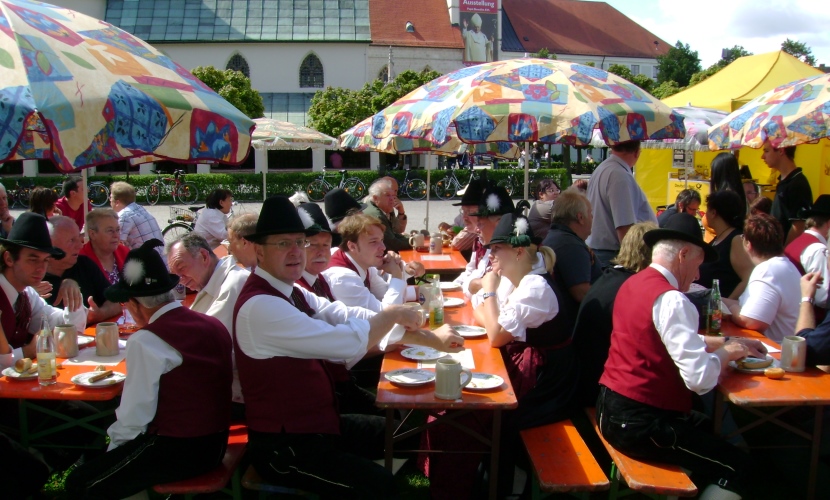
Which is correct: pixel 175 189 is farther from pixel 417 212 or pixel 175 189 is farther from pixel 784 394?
pixel 784 394

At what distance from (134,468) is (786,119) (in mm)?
5509

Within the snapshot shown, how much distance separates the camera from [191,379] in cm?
303

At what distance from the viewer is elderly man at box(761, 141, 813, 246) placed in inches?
271

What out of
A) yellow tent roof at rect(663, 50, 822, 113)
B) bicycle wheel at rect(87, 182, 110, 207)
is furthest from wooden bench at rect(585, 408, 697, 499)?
bicycle wheel at rect(87, 182, 110, 207)

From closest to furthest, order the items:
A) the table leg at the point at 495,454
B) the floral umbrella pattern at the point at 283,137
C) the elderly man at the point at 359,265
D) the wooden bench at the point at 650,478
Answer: the wooden bench at the point at 650,478
the table leg at the point at 495,454
the elderly man at the point at 359,265
the floral umbrella pattern at the point at 283,137

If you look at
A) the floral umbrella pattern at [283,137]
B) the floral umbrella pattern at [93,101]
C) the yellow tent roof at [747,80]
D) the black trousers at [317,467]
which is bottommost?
the black trousers at [317,467]

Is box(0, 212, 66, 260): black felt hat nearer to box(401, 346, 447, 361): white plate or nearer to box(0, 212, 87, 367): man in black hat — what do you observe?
box(0, 212, 87, 367): man in black hat

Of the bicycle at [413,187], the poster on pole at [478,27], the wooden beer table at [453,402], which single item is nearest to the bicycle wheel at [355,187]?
the bicycle at [413,187]

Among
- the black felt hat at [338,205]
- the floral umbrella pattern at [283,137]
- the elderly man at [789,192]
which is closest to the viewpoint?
the black felt hat at [338,205]

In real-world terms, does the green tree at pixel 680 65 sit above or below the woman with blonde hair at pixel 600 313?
above

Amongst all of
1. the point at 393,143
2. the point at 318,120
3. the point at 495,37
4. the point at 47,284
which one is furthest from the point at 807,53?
the point at 47,284

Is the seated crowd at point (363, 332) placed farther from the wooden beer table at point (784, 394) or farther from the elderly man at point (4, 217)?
the elderly man at point (4, 217)

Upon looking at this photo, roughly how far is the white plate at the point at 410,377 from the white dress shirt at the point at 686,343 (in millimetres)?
1223

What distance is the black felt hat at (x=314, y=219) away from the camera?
336cm
